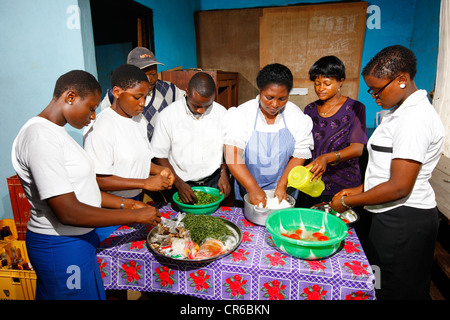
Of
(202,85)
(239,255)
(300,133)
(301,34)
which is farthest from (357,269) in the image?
(301,34)

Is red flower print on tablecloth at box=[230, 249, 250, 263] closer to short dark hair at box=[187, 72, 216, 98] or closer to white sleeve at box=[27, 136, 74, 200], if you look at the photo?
white sleeve at box=[27, 136, 74, 200]

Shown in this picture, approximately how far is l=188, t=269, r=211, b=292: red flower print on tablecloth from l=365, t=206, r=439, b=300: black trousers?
3.29 feet

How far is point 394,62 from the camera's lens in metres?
1.59

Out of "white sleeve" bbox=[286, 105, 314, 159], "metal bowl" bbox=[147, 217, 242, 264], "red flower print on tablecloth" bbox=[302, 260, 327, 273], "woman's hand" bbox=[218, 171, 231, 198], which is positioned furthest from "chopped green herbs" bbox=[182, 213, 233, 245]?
"white sleeve" bbox=[286, 105, 314, 159]

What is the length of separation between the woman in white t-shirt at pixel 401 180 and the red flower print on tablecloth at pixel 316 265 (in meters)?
0.44

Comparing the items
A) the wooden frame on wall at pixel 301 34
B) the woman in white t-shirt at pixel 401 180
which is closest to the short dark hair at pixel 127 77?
the woman in white t-shirt at pixel 401 180

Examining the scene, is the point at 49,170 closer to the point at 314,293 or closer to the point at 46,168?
the point at 46,168

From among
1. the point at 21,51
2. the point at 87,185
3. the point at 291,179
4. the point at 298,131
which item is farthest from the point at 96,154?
the point at 21,51

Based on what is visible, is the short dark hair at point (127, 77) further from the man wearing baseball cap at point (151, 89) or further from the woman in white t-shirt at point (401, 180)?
the woman in white t-shirt at point (401, 180)

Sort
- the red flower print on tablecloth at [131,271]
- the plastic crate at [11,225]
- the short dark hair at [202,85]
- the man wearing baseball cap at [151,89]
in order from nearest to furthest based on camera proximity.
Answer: the red flower print on tablecloth at [131,271] → the short dark hair at [202,85] → the man wearing baseball cap at [151,89] → the plastic crate at [11,225]

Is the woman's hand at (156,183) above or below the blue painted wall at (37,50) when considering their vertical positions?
below

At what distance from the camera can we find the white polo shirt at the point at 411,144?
149cm

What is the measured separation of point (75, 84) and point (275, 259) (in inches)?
55.1

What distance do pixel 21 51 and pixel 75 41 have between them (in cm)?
64
